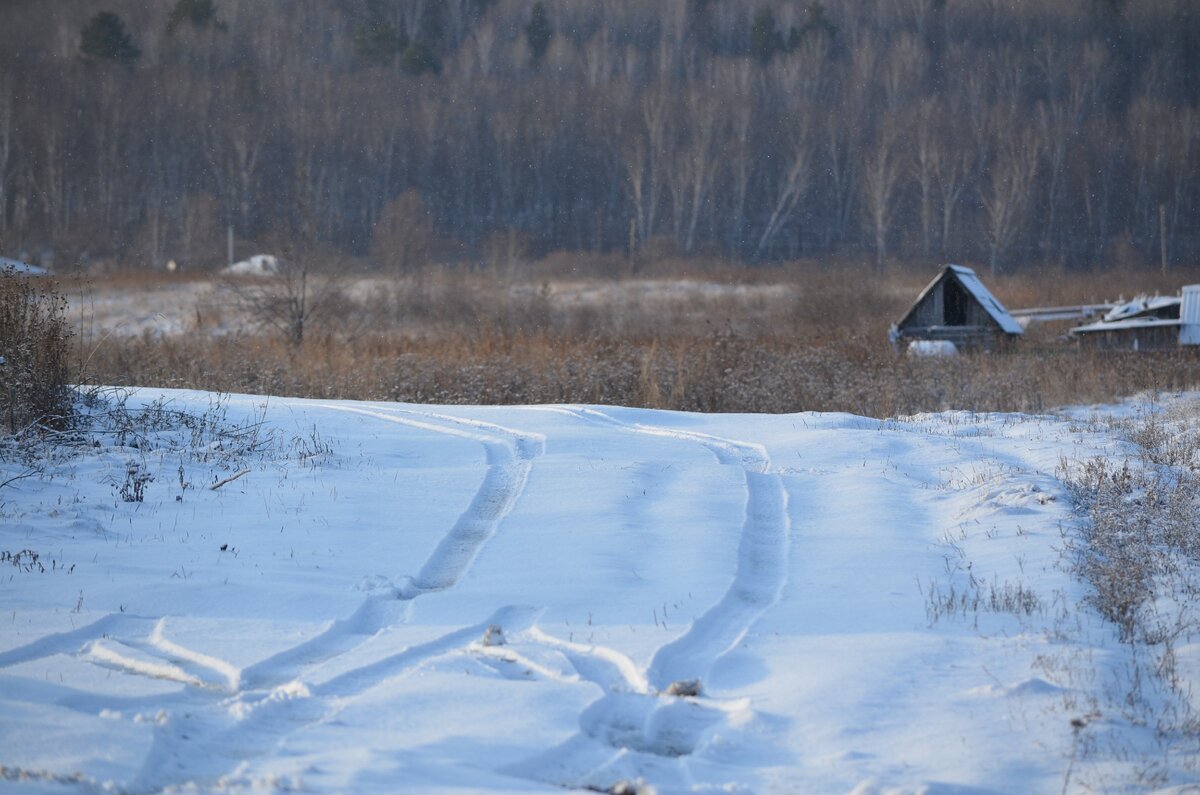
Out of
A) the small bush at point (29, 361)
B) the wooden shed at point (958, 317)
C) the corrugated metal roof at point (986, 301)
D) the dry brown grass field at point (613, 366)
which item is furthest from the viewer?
the wooden shed at point (958, 317)

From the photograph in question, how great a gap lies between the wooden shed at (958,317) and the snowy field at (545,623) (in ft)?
62.0

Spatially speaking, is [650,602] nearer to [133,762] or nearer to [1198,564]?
[133,762]

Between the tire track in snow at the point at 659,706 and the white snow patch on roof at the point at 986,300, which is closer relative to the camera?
the tire track in snow at the point at 659,706

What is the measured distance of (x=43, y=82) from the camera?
6919cm

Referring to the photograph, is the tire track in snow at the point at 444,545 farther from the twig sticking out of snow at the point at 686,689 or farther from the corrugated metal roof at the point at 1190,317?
the corrugated metal roof at the point at 1190,317

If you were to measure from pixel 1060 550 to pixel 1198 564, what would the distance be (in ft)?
2.70

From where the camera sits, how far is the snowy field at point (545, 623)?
4094mm

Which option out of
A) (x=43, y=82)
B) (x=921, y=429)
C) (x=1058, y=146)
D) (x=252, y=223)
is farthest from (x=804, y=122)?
(x=921, y=429)

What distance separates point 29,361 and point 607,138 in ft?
203

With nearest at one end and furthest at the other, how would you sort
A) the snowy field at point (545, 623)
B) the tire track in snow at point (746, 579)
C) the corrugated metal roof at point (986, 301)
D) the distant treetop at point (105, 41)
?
the snowy field at point (545, 623)
the tire track in snow at point (746, 579)
the corrugated metal roof at point (986, 301)
the distant treetop at point (105, 41)

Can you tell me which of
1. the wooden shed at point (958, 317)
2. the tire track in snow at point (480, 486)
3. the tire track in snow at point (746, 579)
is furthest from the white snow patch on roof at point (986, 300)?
the tire track in snow at point (480, 486)

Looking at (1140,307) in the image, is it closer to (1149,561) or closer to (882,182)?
(1149,561)

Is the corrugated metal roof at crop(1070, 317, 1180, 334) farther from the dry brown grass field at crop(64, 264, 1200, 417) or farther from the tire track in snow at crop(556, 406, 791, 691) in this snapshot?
the tire track in snow at crop(556, 406, 791, 691)

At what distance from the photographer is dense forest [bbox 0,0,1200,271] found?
6219 centimetres
